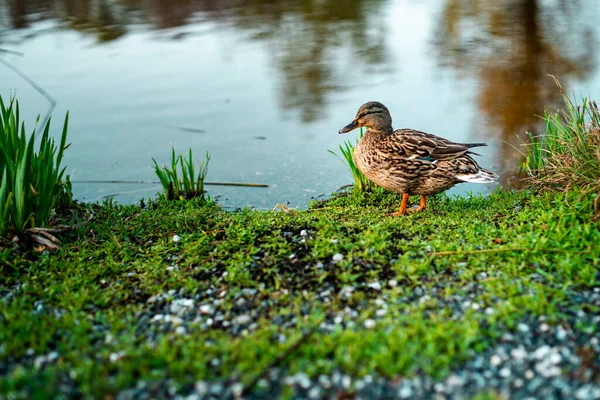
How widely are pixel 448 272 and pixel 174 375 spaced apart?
1.80 meters

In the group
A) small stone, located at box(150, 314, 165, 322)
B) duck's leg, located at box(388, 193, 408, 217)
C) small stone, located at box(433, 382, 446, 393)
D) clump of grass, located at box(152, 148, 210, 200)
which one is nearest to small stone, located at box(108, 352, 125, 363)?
small stone, located at box(150, 314, 165, 322)

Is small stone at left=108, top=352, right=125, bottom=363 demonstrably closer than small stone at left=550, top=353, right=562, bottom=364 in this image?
No

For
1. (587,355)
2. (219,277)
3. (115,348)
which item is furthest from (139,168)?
(587,355)

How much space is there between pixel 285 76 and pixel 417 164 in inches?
194

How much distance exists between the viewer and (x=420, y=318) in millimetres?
3344

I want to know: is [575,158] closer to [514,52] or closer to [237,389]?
[237,389]

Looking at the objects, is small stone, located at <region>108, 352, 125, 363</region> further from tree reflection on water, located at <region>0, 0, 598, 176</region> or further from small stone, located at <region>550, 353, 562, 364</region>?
tree reflection on water, located at <region>0, 0, 598, 176</region>

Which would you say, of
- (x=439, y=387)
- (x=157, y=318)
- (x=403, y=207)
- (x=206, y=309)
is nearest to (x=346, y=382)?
(x=439, y=387)

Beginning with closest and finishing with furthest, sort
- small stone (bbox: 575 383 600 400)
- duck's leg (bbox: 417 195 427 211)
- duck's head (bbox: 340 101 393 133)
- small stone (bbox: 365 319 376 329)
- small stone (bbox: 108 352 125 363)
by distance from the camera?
small stone (bbox: 575 383 600 400), small stone (bbox: 108 352 125 363), small stone (bbox: 365 319 376 329), duck's leg (bbox: 417 195 427 211), duck's head (bbox: 340 101 393 133)

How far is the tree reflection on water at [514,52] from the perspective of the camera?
826 cm

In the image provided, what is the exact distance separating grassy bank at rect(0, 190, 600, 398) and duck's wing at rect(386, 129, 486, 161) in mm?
535

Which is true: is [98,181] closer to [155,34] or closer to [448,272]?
[448,272]

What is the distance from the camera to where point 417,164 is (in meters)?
5.27

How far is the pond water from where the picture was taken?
748cm
